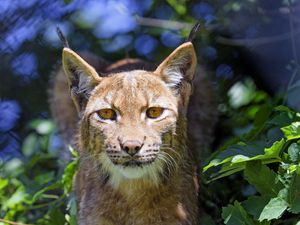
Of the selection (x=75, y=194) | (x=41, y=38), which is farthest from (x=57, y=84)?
(x=75, y=194)

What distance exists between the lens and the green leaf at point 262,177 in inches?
132

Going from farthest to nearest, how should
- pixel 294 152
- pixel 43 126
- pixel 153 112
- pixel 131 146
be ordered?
A: pixel 43 126, pixel 153 112, pixel 131 146, pixel 294 152

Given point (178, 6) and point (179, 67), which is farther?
point (178, 6)

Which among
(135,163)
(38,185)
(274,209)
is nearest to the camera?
(274,209)

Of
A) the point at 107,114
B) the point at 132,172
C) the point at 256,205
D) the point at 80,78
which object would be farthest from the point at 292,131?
the point at 80,78

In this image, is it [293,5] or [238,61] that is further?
[238,61]

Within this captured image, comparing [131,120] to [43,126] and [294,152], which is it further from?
[43,126]

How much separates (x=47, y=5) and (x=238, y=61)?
1.35 metres

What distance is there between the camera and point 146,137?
11.5ft

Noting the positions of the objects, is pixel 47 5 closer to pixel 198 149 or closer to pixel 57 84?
pixel 57 84

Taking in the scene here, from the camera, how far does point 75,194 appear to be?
434cm

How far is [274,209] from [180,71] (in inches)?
33.9

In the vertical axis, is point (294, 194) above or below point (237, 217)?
above

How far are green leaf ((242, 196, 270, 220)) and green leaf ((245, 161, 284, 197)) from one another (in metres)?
0.03
